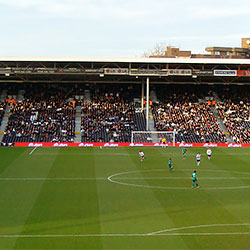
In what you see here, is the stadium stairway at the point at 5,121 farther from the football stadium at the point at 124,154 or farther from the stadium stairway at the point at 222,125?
the stadium stairway at the point at 222,125

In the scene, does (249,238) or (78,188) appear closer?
(249,238)

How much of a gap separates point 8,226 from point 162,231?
315 inches

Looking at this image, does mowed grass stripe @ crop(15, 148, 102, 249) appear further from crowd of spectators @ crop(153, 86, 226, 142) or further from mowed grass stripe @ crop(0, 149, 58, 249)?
crowd of spectators @ crop(153, 86, 226, 142)

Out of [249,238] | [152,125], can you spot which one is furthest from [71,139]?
[249,238]

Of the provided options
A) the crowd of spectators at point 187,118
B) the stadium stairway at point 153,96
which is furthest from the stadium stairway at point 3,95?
the crowd of spectators at point 187,118

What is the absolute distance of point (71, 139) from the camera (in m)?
67.8

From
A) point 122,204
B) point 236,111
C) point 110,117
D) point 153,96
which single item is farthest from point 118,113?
point 122,204

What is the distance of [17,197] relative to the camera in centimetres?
3147

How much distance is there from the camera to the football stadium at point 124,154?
23969mm

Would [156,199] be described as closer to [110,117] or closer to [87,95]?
[110,117]

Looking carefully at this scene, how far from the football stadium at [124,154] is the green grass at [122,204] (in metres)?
0.08

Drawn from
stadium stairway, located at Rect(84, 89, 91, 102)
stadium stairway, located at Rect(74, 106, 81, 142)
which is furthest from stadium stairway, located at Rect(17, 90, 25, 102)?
stadium stairway, located at Rect(84, 89, 91, 102)

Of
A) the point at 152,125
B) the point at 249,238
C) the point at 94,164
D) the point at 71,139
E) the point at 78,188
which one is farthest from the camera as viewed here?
the point at 152,125

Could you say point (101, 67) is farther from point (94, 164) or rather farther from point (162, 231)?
point (162, 231)
